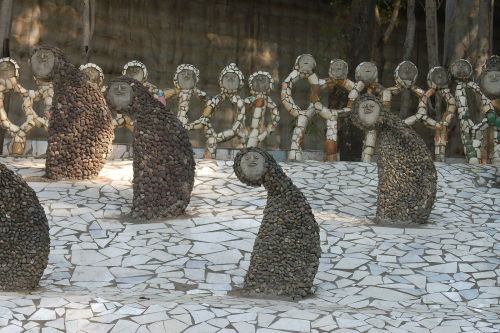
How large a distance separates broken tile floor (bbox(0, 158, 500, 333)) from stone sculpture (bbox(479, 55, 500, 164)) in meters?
0.85

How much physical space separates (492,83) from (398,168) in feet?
10.1

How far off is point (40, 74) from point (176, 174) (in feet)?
7.35

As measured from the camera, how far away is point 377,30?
1527 cm

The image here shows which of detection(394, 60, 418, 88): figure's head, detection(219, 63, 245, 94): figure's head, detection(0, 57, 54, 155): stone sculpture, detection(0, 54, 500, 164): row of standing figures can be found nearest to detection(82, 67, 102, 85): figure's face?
detection(0, 54, 500, 164): row of standing figures

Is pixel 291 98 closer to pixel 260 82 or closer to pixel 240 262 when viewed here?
pixel 260 82

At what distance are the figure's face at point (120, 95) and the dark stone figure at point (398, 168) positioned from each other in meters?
2.21

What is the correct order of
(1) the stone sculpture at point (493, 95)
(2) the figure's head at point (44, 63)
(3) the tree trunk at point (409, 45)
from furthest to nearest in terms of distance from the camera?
(3) the tree trunk at point (409, 45) → (1) the stone sculpture at point (493, 95) → (2) the figure's head at point (44, 63)

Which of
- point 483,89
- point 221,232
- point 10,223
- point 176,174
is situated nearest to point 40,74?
point 176,174

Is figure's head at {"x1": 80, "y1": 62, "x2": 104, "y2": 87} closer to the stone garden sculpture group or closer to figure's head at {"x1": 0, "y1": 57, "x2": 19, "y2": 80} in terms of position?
the stone garden sculpture group

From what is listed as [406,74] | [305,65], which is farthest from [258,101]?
[406,74]

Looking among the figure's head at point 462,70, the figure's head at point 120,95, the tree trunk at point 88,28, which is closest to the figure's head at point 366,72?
the figure's head at point 462,70

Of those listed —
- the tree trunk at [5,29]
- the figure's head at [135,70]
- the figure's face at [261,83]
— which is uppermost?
the tree trunk at [5,29]

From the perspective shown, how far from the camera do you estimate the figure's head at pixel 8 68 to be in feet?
39.4

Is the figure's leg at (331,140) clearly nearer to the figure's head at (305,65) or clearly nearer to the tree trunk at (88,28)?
the figure's head at (305,65)
